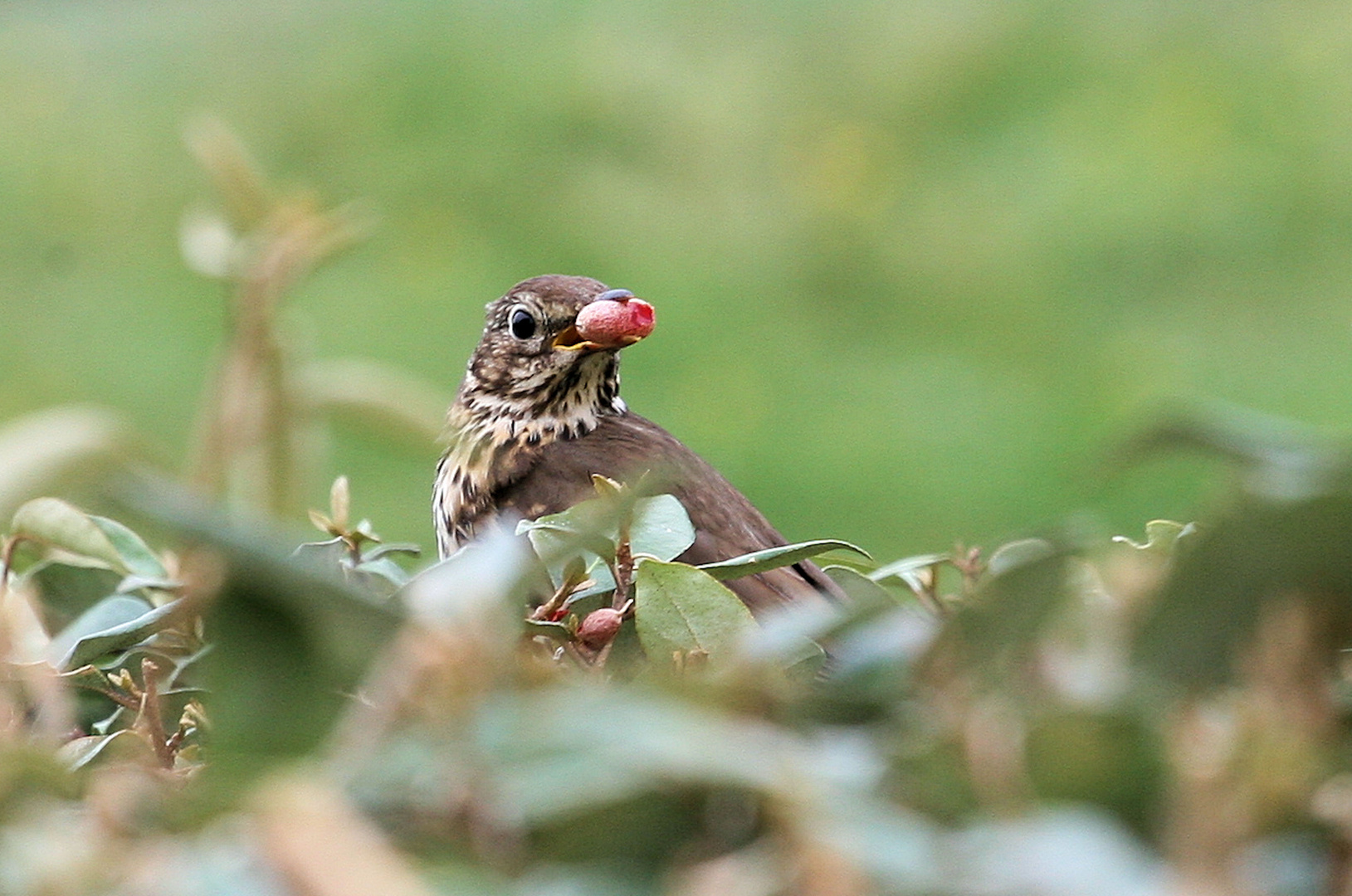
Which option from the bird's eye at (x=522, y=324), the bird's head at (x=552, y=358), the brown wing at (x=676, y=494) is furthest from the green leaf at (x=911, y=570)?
the bird's eye at (x=522, y=324)

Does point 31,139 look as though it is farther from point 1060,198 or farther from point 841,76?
point 1060,198

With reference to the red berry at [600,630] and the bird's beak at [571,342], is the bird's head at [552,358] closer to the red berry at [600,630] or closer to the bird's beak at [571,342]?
the bird's beak at [571,342]

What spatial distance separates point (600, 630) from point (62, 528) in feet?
1.62

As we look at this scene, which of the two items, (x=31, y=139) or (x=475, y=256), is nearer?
(x=475, y=256)

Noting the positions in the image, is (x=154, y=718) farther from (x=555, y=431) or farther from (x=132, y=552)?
(x=555, y=431)

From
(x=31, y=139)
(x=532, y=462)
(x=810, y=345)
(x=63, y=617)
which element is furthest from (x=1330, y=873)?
(x=31, y=139)

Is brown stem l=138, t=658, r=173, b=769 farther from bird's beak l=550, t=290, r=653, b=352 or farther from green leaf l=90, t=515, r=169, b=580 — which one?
bird's beak l=550, t=290, r=653, b=352

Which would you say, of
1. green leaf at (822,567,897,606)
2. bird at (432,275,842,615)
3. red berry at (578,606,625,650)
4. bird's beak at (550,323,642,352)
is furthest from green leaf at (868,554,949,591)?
bird's beak at (550,323,642,352)

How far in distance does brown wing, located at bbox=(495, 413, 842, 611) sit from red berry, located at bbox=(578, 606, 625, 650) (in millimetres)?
960

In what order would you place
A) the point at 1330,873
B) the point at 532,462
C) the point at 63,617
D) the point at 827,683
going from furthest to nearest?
1. the point at 532,462
2. the point at 63,617
3. the point at 827,683
4. the point at 1330,873

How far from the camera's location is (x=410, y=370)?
19.7ft

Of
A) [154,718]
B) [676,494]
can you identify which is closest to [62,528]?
[154,718]

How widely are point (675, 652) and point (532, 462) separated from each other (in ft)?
6.08

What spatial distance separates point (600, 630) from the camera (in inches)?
43.9
